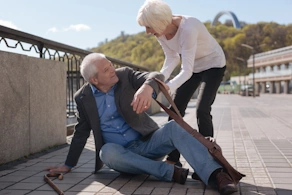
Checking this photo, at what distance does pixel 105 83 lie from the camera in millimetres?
4008

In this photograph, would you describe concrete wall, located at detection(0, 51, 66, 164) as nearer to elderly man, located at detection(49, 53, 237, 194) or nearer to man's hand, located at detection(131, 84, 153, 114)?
elderly man, located at detection(49, 53, 237, 194)

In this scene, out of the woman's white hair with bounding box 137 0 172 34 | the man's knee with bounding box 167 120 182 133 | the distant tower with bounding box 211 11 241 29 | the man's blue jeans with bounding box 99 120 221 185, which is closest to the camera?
the man's blue jeans with bounding box 99 120 221 185

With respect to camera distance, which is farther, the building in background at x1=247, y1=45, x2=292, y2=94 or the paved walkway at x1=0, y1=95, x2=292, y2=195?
the building in background at x1=247, y1=45, x2=292, y2=94

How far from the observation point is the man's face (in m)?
3.93

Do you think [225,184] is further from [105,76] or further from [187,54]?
[105,76]

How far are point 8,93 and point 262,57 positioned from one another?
8290 centimetres

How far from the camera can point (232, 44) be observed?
377 feet

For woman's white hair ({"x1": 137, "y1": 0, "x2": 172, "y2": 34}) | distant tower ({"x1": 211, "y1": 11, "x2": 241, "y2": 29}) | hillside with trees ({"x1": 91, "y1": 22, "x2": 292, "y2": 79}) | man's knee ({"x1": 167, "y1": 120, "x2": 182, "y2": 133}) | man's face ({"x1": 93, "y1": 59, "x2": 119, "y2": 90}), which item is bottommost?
man's knee ({"x1": 167, "y1": 120, "x2": 182, "y2": 133})

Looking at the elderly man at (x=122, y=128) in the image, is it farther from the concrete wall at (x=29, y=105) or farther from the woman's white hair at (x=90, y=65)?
the concrete wall at (x=29, y=105)

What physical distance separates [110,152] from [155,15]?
51.0 inches

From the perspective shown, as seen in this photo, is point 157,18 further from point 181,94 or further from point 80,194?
point 80,194

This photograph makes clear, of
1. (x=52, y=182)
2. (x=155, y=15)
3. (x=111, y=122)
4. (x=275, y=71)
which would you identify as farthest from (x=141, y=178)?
(x=275, y=71)

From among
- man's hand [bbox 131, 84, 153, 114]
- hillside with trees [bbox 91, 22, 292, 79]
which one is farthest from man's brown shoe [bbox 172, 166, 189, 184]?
hillside with trees [bbox 91, 22, 292, 79]

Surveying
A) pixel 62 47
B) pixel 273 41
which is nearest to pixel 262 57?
pixel 273 41
